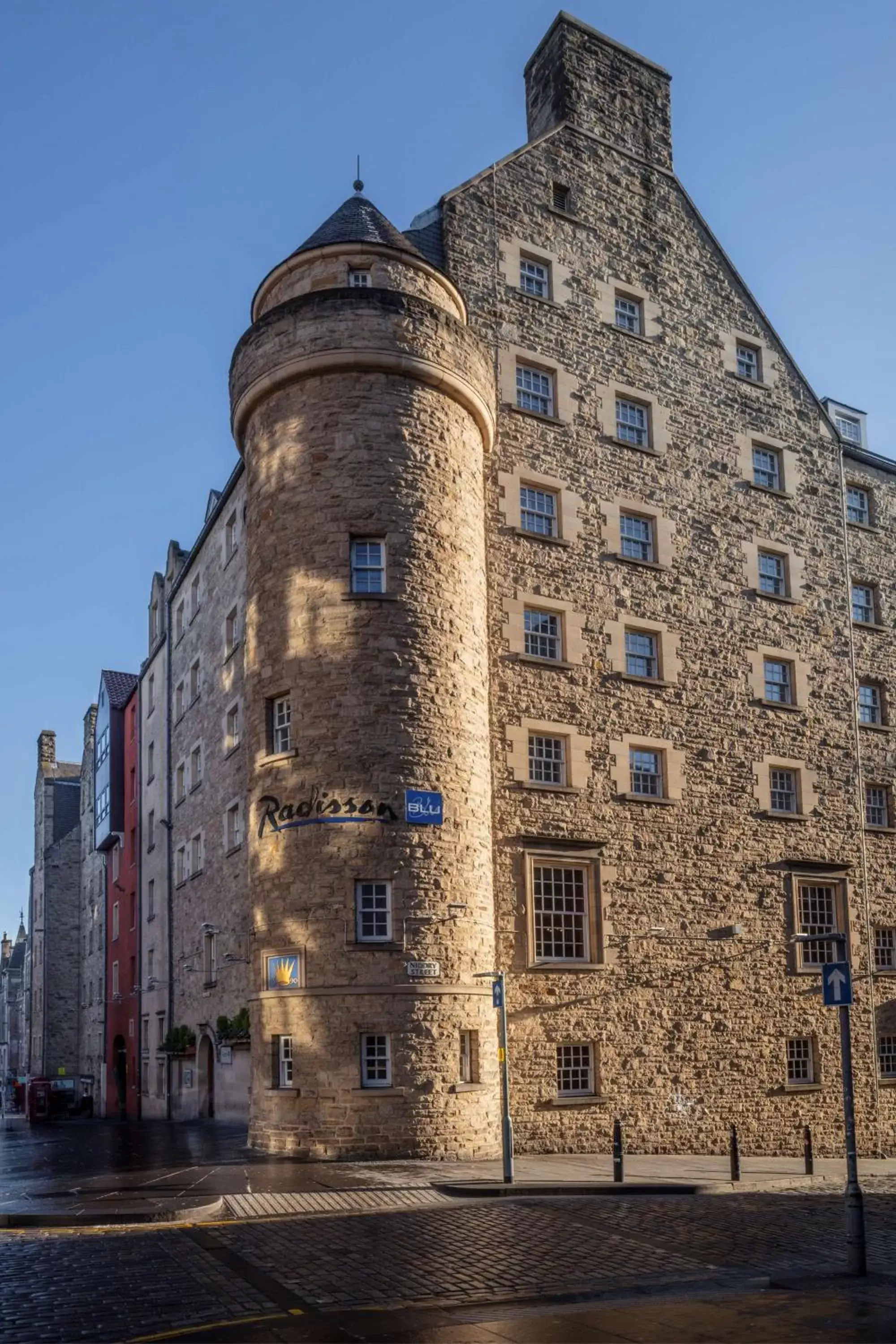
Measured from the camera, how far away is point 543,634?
1125 inches

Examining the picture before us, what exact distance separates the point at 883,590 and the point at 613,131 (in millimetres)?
14775

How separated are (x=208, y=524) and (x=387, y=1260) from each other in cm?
2732

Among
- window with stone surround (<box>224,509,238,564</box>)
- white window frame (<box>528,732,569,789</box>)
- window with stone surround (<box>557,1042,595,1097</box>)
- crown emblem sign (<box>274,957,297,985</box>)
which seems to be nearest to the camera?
crown emblem sign (<box>274,957,297,985</box>)

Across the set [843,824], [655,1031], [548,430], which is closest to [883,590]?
[843,824]

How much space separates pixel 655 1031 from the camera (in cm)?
2820

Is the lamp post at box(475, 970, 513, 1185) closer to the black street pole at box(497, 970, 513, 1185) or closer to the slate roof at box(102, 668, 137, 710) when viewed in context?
the black street pole at box(497, 970, 513, 1185)

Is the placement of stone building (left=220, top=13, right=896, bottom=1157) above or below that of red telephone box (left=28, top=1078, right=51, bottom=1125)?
above

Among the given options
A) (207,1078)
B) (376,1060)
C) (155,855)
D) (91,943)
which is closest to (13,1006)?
(91,943)

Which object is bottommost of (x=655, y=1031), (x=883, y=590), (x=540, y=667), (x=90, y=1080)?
(x=90, y=1080)

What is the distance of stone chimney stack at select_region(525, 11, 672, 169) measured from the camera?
109 ft

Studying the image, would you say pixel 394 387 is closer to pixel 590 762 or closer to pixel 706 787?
pixel 590 762

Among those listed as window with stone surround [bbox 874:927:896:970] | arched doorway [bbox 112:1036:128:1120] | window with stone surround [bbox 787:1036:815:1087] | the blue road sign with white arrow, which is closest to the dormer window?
window with stone surround [bbox 874:927:896:970]

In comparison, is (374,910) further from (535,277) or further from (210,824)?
(535,277)

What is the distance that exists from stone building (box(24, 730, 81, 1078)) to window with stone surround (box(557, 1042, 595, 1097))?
46.7 meters
